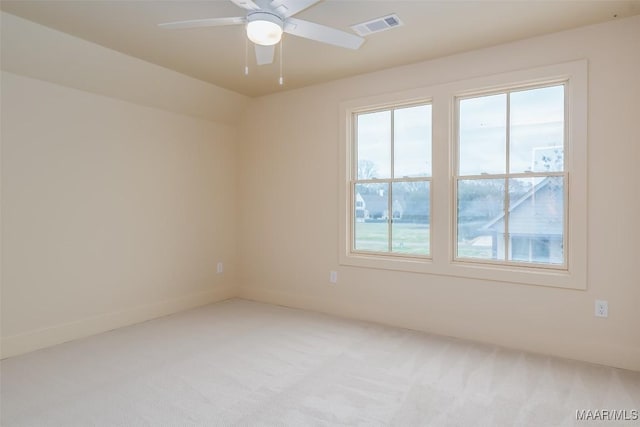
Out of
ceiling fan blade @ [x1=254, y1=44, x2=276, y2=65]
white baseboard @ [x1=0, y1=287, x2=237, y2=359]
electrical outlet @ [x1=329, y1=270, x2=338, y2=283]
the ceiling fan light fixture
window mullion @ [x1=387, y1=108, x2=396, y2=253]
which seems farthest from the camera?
electrical outlet @ [x1=329, y1=270, x2=338, y2=283]

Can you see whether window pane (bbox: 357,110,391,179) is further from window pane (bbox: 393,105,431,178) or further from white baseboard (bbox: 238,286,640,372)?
white baseboard (bbox: 238,286,640,372)

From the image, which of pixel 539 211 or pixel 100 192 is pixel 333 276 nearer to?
pixel 539 211

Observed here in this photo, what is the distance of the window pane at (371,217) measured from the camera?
4.03m

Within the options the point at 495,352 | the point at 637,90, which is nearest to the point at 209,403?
the point at 495,352

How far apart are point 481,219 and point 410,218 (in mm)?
683

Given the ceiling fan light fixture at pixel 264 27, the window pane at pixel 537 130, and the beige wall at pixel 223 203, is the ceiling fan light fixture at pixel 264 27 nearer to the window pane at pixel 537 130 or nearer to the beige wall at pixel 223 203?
the beige wall at pixel 223 203

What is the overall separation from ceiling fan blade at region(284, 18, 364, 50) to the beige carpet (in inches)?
89.2

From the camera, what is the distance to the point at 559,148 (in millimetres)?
3129

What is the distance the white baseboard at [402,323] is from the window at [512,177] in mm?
679

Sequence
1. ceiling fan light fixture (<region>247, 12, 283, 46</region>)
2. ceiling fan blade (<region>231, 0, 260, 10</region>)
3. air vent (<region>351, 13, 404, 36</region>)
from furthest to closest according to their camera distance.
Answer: air vent (<region>351, 13, 404, 36</region>) → ceiling fan light fixture (<region>247, 12, 283, 46</region>) → ceiling fan blade (<region>231, 0, 260, 10</region>)

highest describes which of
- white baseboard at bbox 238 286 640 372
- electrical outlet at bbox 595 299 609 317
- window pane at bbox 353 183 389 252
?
window pane at bbox 353 183 389 252

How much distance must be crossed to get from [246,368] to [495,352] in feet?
6.62

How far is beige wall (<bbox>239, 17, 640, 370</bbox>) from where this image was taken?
2826 millimetres

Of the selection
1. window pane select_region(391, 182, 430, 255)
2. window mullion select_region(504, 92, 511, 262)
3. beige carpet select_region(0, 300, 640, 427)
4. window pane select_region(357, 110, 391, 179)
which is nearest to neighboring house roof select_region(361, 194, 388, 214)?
window pane select_region(391, 182, 430, 255)
